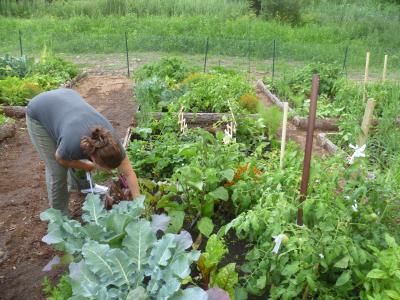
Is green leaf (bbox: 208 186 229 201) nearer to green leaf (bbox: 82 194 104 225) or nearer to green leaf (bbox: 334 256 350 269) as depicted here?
green leaf (bbox: 82 194 104 225)

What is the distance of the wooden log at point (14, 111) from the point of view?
23.1 feet

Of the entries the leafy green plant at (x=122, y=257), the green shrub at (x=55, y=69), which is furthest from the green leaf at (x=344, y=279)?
the green shrub at (x=55, y=69)

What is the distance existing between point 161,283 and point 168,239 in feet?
0.79

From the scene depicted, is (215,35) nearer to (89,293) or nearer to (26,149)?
(26,149)

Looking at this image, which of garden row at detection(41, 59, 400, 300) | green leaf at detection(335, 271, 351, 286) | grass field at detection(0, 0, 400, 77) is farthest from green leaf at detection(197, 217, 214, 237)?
grass field at detection(0, 0, 400, 77)

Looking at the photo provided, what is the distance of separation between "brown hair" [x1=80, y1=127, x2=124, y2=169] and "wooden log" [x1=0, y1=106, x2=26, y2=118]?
4785 mm

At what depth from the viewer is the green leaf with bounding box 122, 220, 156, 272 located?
2.43 metres

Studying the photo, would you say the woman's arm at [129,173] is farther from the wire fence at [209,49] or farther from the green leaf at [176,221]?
the wire fence at [209,49]

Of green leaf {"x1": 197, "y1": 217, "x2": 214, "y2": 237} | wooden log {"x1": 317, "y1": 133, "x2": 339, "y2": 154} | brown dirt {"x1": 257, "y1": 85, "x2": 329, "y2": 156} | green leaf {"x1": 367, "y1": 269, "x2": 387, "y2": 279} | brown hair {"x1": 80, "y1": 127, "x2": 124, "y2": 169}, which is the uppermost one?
brown hair {"x1": 80, "y1": 127, "x2": 124, "y2": 169}

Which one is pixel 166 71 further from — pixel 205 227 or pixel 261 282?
pixel 261 282

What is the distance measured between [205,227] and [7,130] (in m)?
4.15

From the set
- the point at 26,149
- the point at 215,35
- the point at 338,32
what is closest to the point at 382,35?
the point at 338,32

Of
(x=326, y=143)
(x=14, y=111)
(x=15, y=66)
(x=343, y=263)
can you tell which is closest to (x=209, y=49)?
(x=15, y=66)

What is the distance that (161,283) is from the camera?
2.34 metres
